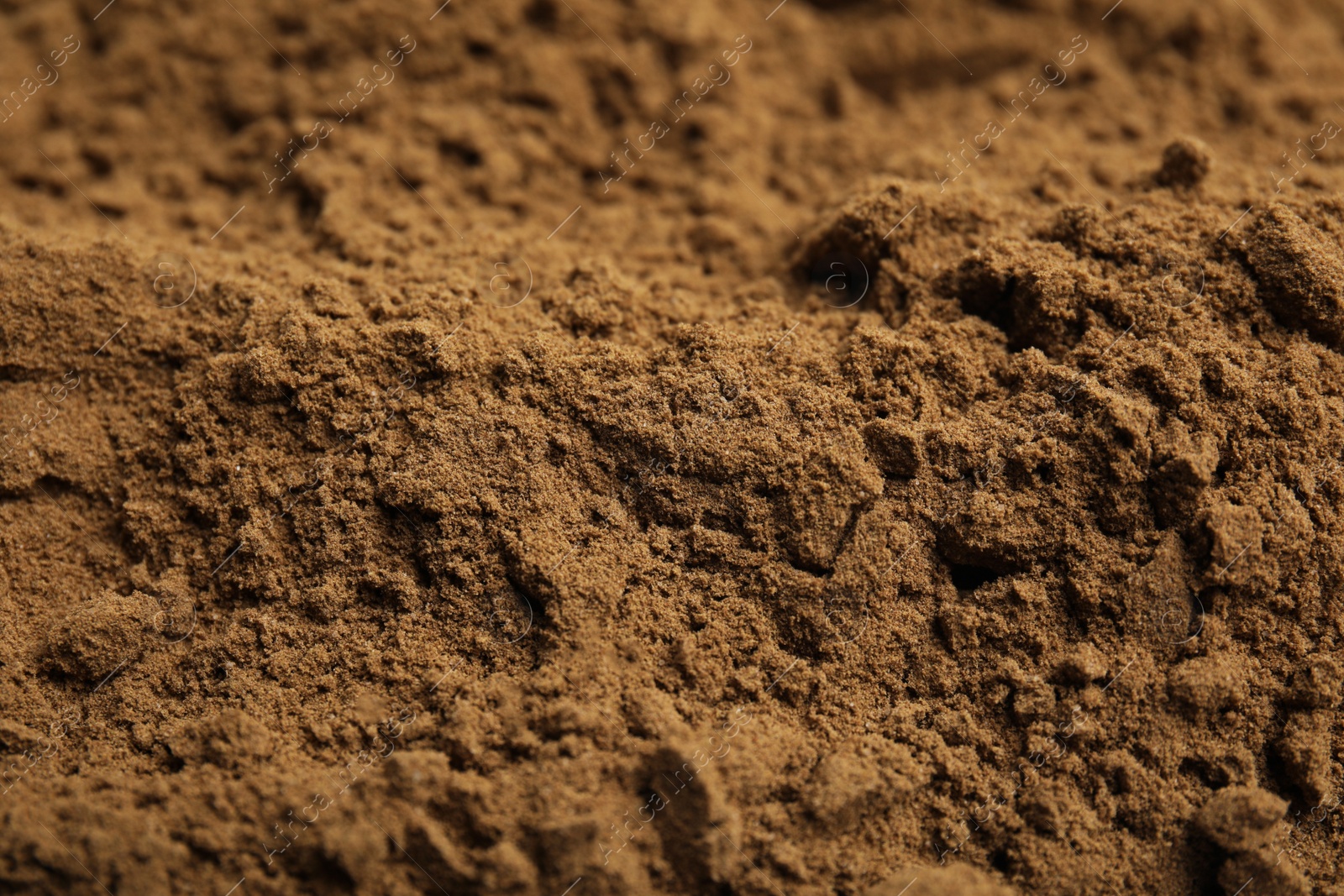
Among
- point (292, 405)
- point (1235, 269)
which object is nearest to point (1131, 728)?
point (1235, 269)

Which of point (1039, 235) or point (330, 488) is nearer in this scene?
point (330, 488)

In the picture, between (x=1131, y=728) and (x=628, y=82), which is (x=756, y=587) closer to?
(x=1131, y=728)

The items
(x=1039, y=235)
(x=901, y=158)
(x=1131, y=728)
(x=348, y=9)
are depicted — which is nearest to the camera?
(x=1131, y=728)

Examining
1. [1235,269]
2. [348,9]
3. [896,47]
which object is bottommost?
[1235,269]

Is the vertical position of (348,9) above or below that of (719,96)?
above

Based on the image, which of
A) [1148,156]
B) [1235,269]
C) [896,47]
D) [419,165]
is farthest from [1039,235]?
[419,165]

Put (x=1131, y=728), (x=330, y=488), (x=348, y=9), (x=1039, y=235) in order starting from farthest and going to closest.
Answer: (x=348, y=9), (x=1039, y=235), (x=330, y=488), (x=1131, y=728)
